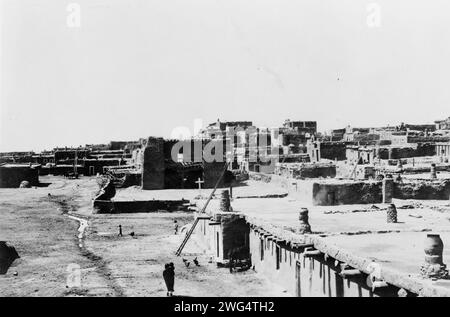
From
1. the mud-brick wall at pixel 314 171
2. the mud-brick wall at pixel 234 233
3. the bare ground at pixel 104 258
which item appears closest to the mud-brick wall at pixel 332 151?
the mud-brick wall at pixel 314 171

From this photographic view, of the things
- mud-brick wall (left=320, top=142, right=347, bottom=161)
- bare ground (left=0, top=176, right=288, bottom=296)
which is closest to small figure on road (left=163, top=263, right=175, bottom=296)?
bare ground (left=0, top=176, right=288, bottom=296)

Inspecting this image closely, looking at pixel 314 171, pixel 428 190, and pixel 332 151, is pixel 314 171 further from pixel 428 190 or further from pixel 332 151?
pixel 332 151

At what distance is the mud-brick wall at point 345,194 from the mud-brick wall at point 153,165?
61.8 ft

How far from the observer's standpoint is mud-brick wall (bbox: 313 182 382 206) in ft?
82.0

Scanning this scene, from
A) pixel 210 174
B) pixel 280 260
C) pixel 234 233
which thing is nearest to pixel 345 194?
pixel 234 233

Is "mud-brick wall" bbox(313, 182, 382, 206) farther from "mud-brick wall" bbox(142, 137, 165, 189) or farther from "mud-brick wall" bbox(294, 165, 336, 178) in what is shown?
"mud-brick wall" bbox(142, 137, 165, 189)

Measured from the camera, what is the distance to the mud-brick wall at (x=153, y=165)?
136 feet

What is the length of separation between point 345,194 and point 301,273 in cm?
1051

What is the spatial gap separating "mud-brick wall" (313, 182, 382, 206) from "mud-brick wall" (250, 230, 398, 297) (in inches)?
250

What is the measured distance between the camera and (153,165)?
4153 cm

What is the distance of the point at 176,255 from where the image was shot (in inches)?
892

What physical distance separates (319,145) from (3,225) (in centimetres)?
2874

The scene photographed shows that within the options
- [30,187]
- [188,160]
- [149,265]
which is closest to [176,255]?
[149,265]

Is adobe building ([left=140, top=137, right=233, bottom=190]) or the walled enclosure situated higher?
adobe building ([left=140, top=137, right=233, bottom=190])
